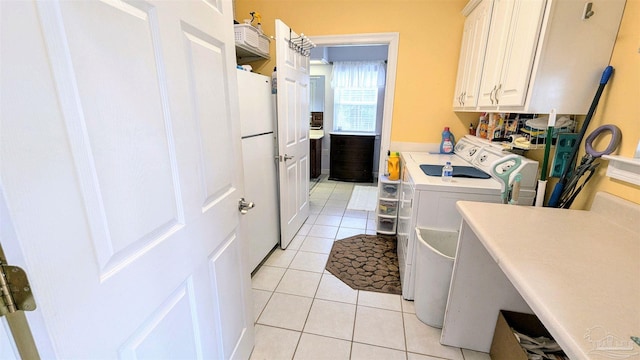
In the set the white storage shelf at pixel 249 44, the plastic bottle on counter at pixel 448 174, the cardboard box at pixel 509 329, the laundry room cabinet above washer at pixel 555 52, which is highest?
the white storage shelf at pixel 249 44

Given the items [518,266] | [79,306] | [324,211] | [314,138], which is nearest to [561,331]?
[518,266]

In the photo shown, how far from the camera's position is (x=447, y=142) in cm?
261

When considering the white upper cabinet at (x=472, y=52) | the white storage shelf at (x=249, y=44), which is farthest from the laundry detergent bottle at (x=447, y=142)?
the white storage shelf at (x=249, y=44)

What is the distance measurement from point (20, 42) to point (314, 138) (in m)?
4.33

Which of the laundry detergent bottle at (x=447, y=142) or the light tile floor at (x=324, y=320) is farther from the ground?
the laundry detergent bottle at (x=447, y=142)

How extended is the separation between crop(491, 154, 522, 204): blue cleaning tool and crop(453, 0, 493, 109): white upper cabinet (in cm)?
63

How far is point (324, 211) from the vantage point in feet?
11.6

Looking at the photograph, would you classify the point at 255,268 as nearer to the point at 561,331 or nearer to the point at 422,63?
the point at 561,331

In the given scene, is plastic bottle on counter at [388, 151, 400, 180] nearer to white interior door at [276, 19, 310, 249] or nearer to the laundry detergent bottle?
the laundry detergent bottle

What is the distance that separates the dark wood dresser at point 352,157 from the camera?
4.70m

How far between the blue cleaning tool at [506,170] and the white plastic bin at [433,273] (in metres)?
0.41

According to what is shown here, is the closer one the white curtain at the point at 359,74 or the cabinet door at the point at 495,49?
the cabinet door at the point at 495,49

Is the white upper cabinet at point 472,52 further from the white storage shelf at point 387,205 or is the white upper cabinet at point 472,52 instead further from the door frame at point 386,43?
the white storage shelf at point 387,205

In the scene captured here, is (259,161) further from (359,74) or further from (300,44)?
(359,74)
